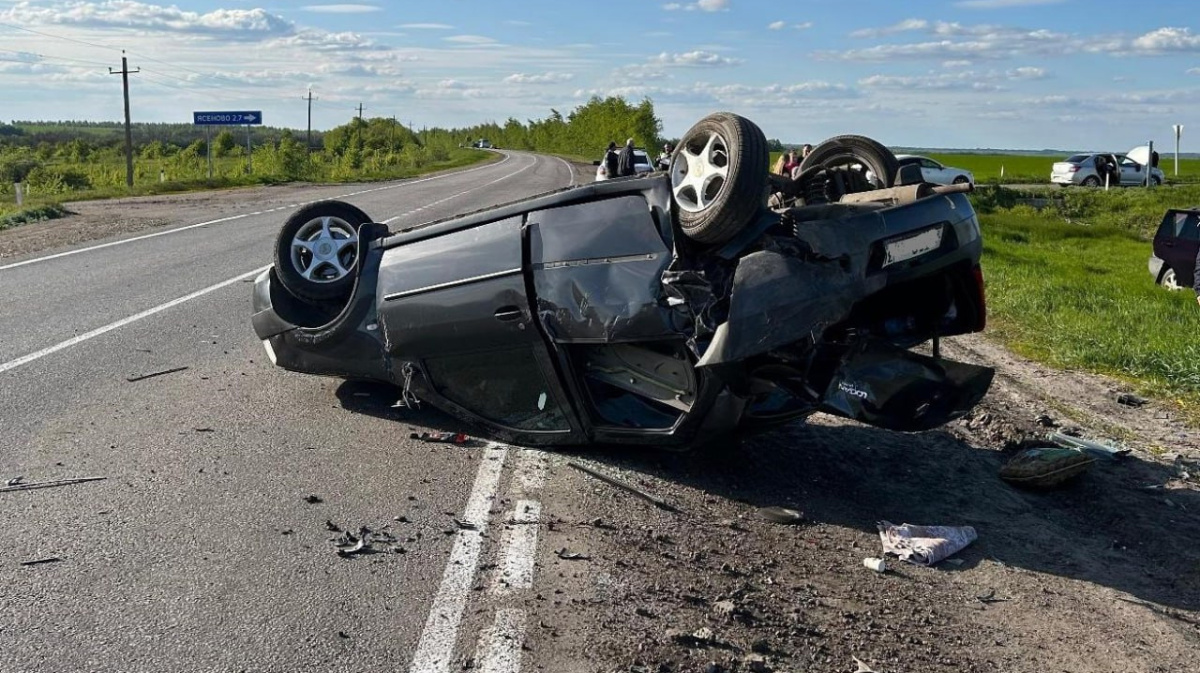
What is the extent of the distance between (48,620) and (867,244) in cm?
346

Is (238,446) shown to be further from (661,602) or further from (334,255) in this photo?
(661,602)

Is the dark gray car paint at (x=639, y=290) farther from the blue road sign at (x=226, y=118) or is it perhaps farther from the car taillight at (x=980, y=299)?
the blue road sign at (x=226, y=118)

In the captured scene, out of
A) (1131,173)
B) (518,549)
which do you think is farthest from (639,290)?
(1131,173)

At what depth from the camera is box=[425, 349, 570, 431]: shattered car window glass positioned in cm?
554

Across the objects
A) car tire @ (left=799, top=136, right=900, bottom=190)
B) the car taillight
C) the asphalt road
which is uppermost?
car tire @ (left=799, top=136, right=900, bottom=190)

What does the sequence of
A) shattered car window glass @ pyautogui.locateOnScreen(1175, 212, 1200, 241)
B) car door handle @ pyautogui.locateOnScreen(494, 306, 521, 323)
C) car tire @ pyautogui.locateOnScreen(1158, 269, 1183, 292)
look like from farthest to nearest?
1. car tire @ pyautogui.locateOnScreen(1158, 269, 1183, 292)
2. shattered car window glass @ pyautogui.locateOnScreen(1175, 212, 1200, 241)
3. car door handle @ pyautogui.locateOnScreen(494, 306, 521, 323)

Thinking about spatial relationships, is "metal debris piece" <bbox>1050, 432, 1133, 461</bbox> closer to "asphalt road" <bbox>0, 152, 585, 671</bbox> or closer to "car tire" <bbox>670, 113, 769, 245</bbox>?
"car tire" <bbox>670, 113, 769, 245</bbox>

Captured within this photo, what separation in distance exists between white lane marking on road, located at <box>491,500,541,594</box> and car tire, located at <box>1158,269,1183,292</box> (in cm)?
1487

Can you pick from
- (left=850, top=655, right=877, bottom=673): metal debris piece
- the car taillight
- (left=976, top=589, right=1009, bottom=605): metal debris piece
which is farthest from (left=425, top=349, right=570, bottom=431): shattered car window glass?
(left=850, top=655, right=877, bottom=673): metal debris piece

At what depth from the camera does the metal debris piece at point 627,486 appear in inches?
196

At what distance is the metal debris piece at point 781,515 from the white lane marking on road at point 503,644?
4.96 feet

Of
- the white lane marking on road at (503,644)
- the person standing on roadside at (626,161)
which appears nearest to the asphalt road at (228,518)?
the white lane marking on road at (503,644)

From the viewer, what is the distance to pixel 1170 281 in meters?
17.2

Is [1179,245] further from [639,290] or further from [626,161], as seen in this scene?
[639,290]
